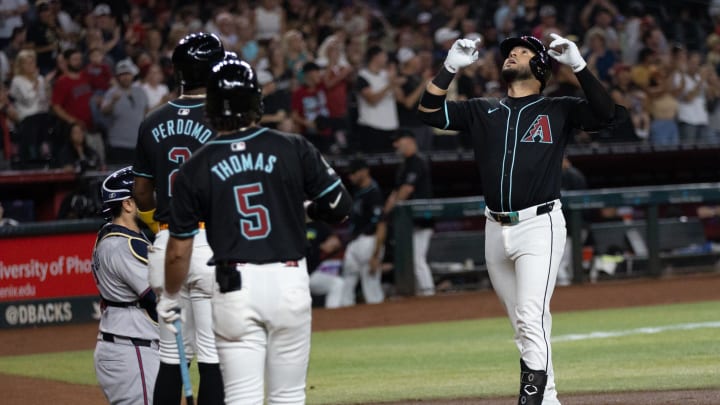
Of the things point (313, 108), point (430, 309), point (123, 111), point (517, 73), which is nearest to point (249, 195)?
point (517, 73)

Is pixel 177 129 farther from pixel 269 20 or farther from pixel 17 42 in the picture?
pixel 269 20

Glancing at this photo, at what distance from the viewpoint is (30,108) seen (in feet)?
45.3

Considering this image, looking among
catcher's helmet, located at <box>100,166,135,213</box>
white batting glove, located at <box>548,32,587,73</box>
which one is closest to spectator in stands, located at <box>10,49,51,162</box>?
catcher's helmet, located at <box>100,166,135,213</box>

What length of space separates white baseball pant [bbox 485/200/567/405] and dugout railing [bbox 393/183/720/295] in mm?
8281

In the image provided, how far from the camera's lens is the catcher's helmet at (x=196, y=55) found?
5297mm

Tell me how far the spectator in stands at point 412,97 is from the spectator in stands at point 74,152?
4.33m

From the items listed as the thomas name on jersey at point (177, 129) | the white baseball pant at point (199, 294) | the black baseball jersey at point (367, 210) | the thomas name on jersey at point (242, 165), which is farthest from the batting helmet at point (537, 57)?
the black baseball jersey at point (367, 210)

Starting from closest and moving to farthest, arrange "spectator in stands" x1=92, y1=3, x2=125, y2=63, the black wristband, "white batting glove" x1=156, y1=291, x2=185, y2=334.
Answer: "white batting glove" x1=156, y1=291, x2=185, y2=334 < the black wristband < "spectator in stands" x1=92, y1=3, x2=125, y2=63

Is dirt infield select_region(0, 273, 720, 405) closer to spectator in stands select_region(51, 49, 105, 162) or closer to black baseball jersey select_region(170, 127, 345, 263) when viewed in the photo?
spectator in stands select_region(51, 49, 105, 162)

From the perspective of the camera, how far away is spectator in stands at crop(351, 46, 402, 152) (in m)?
15.5

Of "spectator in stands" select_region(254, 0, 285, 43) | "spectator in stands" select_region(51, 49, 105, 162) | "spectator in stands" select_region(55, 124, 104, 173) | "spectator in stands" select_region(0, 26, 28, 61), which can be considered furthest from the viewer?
"spectator in stands" select_region(254, 0, 285, 43)

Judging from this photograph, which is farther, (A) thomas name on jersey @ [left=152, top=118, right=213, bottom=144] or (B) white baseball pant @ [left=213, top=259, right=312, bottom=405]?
(A) thomas name on jersey @ [left=152, top=118, right=213, bottom=144]

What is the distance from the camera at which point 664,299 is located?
14.0 metres

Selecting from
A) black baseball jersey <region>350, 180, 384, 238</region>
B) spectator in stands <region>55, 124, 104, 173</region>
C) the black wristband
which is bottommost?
black baseball jersey <region>350, 180, 384, 238</region>
